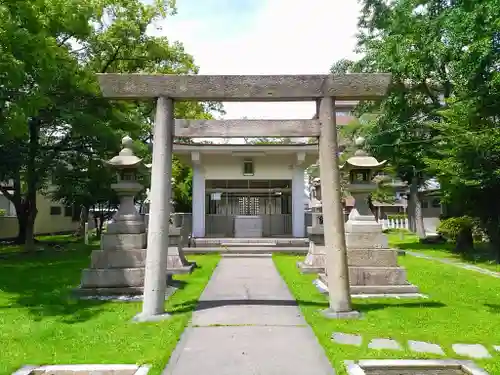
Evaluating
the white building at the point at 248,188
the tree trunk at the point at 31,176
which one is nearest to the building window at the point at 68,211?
the tree trunk at the point at 31,176

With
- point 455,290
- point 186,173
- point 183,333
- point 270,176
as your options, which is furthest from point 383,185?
point 183,333

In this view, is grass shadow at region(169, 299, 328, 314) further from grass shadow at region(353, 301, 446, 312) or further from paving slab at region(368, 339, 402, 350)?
paving slab at region(368, 339, 402, 350)

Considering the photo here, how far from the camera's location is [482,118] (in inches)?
547

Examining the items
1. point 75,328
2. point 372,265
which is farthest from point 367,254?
point 75,328

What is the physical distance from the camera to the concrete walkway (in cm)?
461

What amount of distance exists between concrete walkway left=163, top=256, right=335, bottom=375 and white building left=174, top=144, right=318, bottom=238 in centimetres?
1093

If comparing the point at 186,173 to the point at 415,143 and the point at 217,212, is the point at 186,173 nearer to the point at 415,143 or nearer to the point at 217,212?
the point at 217,212

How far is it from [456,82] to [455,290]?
8.65 m

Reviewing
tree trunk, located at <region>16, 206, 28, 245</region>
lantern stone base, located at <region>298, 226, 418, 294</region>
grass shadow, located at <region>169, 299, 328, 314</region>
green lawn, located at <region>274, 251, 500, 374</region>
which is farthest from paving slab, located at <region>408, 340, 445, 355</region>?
tree trunk, located at <region>16, 206, 28, 245</region>

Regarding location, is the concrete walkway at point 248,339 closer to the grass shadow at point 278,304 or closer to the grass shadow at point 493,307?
the grass shadow at point 278,304

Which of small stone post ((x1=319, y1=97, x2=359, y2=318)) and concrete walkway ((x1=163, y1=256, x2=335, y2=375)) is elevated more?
small stone post ((x1=319, y1=97, x2=359, y2=318))

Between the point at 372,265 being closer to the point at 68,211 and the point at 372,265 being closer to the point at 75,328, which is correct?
the point at 75,328

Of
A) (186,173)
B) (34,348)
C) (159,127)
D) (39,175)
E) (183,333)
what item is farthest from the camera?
(186,173)

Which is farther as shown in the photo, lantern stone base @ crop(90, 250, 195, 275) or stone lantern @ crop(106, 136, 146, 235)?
stone lantern @ crop(106, 136, 146, 235)
